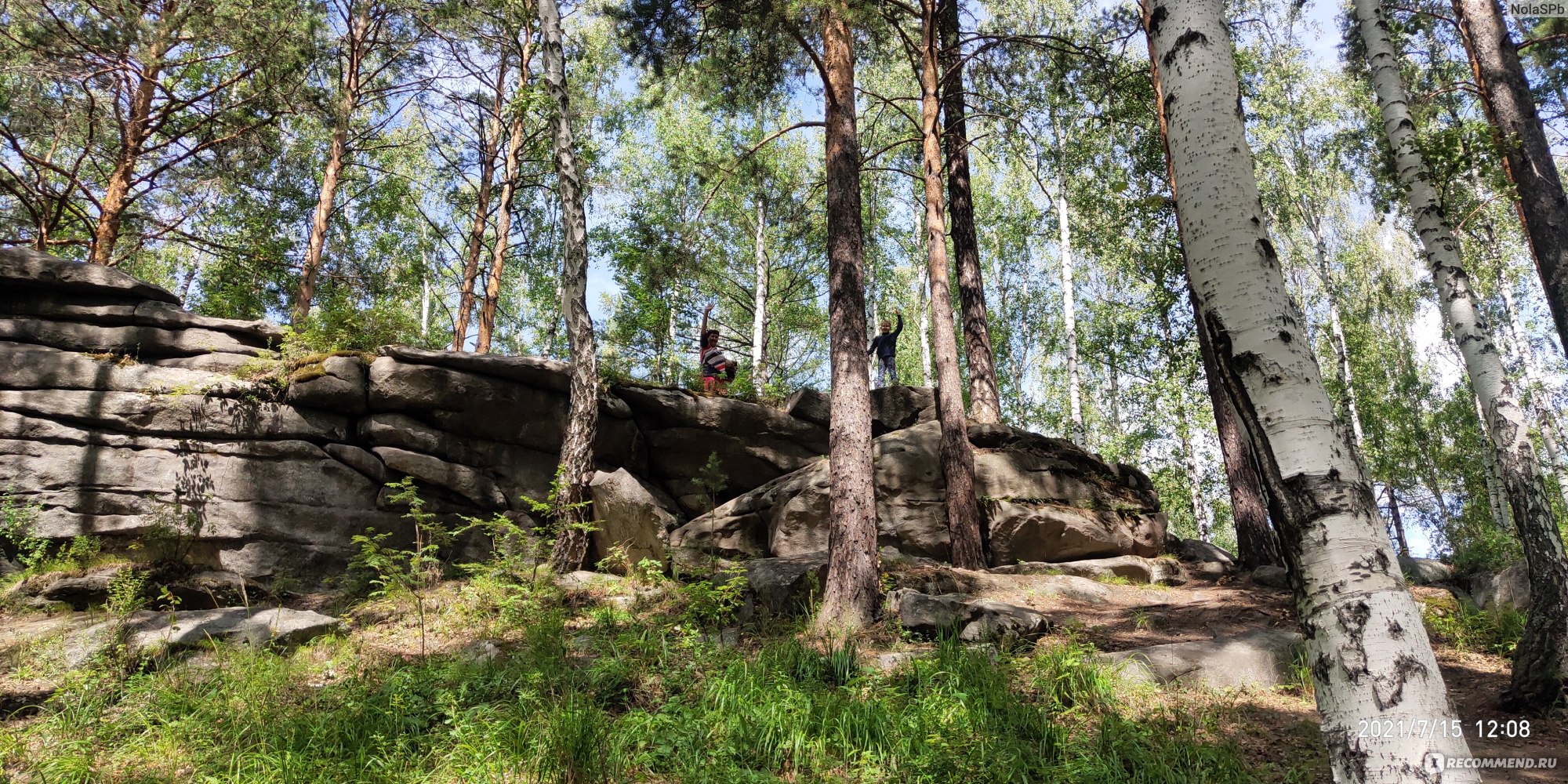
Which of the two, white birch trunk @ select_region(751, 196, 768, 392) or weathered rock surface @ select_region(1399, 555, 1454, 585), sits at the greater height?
white birch trunk @ select_region(751, 196, 768, 392)

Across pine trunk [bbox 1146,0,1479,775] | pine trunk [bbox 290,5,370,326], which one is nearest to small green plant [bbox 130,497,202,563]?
pine trunk [bbox 290,5,370,326]

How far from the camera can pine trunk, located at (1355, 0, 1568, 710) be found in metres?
5.09

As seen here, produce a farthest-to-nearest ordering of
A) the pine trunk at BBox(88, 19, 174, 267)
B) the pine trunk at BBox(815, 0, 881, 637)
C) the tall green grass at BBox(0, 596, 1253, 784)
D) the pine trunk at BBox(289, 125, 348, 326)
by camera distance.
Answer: the pine trunk at BBox(289, 125, 348, 326)
the pine trunk at BBox(88, 19, 174, 267)
the pine trunk at BBox(815, 0, 881, 637)
the tall green grass at BBox(0, 596, 1253, 784)

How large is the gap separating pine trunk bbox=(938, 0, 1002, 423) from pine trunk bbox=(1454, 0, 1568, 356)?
6.75 metres

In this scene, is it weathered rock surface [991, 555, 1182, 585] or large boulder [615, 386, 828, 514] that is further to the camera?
large boulder [615, 386, 828, 514]

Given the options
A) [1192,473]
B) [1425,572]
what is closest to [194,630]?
[1425,572]

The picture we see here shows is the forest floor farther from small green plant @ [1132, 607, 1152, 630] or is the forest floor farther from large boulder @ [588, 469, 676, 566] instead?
large boulder @ [588, 469, 676, 566]

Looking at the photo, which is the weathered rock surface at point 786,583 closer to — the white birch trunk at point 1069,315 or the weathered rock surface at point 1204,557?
the weathered rock surface at point 1204,557

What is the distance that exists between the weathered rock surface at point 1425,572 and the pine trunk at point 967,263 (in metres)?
5.80

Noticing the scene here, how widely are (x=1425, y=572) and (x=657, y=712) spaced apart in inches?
418

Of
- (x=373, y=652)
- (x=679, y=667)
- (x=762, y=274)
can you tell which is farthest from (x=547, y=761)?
(x=762, y=274)

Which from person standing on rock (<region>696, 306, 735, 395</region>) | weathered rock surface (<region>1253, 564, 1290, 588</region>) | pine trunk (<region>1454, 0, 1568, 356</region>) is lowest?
weathered rock surface (<region>1253, 564, 1290, 588</region>)

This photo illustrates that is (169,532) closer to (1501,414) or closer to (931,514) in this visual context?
(931,514)

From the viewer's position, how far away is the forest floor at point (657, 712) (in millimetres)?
4086
